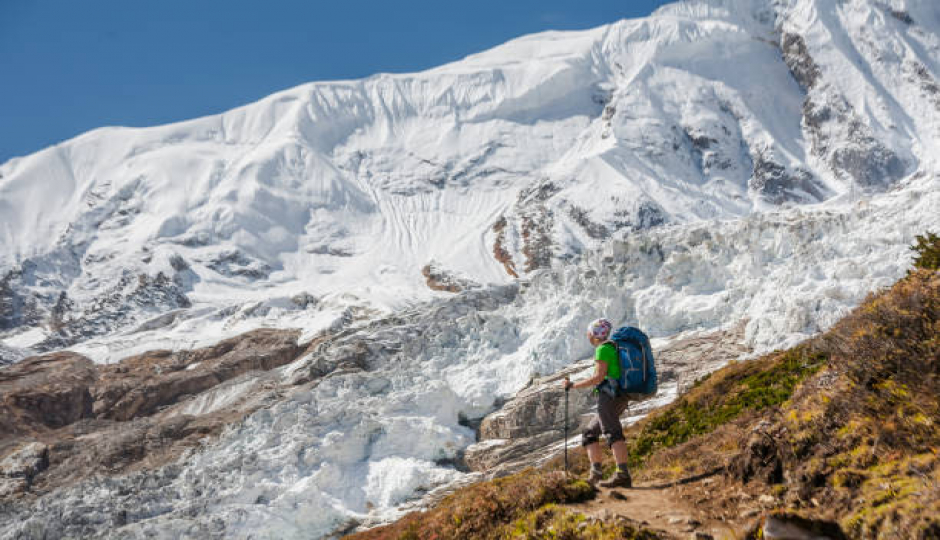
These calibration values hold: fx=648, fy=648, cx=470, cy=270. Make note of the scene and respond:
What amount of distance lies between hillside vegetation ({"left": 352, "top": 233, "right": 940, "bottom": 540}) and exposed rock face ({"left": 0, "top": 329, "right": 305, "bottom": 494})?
43.4 m

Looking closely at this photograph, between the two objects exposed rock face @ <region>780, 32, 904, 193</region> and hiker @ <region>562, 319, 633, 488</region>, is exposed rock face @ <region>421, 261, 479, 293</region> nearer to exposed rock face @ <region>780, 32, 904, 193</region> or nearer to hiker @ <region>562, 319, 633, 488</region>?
exposed rock face @ <region>780, 32, 904, 193</region>

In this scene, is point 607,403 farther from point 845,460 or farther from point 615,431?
point 845,460

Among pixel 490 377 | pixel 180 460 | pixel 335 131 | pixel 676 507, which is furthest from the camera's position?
pixel 335 131

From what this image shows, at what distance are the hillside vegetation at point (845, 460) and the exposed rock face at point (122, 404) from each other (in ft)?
142

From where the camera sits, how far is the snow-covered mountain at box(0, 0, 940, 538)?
3462 centimetres

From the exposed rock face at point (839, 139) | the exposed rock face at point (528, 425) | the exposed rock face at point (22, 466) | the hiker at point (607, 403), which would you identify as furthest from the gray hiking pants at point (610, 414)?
the exposed rock face at point (839, 139)

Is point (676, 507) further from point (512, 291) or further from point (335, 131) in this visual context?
point (335, 131)

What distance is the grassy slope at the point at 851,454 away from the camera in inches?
174

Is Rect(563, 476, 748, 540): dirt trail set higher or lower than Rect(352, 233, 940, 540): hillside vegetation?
lower

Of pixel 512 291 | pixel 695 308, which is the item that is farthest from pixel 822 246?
pixel 512 291

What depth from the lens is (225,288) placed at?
426ft

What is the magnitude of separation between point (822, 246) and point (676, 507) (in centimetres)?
3379

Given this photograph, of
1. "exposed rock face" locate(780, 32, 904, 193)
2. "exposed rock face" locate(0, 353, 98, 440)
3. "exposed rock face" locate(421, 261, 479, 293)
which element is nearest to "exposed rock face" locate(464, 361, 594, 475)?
"exposed rock face" locate(0, 353, 98, 440)

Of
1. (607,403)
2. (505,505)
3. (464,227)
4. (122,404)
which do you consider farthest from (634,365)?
(464,227)
